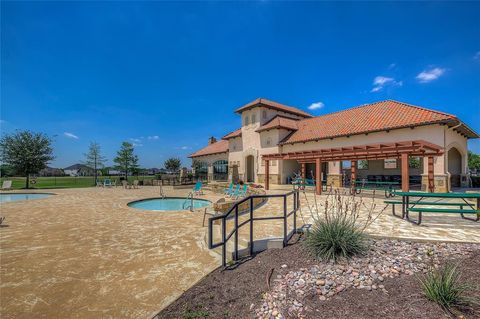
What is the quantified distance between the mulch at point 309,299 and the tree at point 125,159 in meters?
35.5

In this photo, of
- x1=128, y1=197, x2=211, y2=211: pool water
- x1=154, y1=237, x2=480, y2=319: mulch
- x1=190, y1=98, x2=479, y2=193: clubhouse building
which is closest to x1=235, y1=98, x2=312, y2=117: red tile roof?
x1=190, y1=98, x2=479, y2=193: clubhouse building

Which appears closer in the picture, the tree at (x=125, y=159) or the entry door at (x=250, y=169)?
the entry door at (x=250, y=169)

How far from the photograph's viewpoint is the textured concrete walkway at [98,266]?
3.11 m

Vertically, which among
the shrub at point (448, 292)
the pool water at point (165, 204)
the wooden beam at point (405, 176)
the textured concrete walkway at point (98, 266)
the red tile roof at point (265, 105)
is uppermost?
the red tile roof at point (265, 105)

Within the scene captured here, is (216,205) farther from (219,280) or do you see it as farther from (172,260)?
(219,280)

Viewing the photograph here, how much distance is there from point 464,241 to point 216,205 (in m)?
6.38

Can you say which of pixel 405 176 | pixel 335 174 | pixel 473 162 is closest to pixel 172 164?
pixel 335 174

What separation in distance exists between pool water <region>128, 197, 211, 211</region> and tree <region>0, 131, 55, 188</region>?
1730cm

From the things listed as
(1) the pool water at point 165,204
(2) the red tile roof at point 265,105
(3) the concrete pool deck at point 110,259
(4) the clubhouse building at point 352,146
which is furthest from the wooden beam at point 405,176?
(2) the red tile roof at point 265,105

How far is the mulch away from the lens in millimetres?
2576

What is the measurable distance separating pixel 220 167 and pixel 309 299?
86.4 ft

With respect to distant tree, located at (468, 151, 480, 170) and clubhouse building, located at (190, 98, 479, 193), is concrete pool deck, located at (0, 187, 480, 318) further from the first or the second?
distant tree, located at (468, 151, 480, 170)

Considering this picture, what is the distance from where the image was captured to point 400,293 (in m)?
2.85

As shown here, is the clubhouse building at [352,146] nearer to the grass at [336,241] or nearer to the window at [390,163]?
the window at [390,163]
